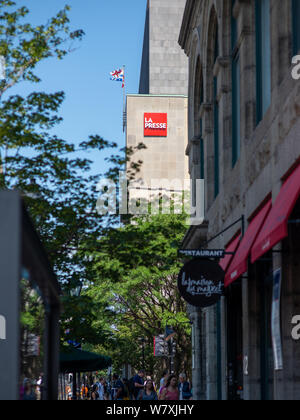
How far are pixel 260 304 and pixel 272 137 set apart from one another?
4.80m

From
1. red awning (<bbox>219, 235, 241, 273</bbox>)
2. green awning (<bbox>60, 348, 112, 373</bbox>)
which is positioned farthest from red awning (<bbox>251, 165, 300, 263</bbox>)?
green awning (<bbox>60, 348, 112, 373</bbox>)

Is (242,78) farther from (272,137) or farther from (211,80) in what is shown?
(211,80)

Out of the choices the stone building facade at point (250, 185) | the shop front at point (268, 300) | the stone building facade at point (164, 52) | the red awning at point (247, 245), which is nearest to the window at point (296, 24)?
the stone building facade at point (250, 185)

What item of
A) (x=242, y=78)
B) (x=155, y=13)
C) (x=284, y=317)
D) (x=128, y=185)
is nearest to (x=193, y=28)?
(x=242, y=78)

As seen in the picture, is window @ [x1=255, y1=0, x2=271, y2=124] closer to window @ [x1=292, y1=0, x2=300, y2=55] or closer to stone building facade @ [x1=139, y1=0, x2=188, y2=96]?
window @ [x1=292, y1=0, x2=300, y2=55]

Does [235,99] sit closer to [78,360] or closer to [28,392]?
[78,360]

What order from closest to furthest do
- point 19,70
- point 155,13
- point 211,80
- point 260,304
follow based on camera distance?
point 19,70 < point 260,304 < point 211,80 < point 155,13

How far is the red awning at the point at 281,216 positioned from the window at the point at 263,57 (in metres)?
4.44

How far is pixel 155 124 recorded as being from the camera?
363 feet

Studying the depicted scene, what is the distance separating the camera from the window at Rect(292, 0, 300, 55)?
45.7 ft

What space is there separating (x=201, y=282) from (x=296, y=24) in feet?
23.8

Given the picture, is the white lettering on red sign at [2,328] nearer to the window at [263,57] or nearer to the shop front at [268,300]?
the shop front at [268,300]

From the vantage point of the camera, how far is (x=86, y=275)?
792 inches

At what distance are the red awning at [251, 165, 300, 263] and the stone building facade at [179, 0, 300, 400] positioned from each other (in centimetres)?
4
